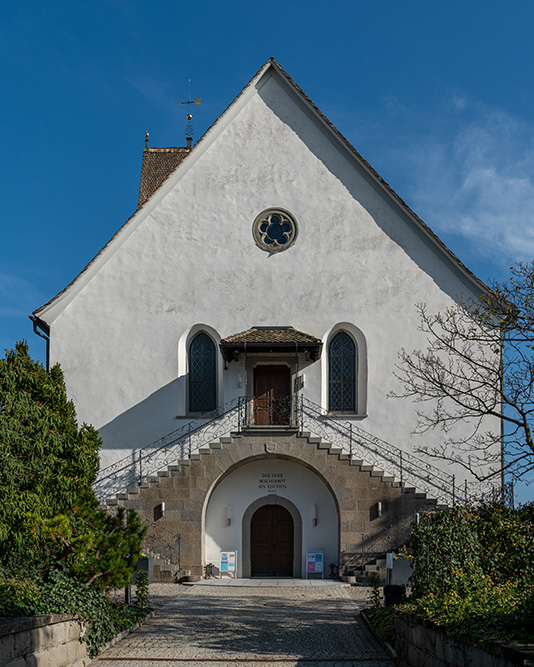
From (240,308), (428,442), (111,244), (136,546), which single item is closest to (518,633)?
(136,546)

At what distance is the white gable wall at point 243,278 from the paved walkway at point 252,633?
6.51 meters

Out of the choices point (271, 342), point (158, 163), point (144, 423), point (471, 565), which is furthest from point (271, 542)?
point (158, 163)

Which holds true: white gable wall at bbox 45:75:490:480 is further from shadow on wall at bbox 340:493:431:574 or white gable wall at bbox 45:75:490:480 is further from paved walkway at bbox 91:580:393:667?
paved walkway at bbox 91:580:393:667

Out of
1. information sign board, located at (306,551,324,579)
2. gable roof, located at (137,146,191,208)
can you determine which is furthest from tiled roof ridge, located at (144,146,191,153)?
information sign board, located at (306,551,324,579)

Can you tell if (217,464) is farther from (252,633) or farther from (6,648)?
(6,648)

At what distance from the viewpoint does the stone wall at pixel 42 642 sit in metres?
8.17

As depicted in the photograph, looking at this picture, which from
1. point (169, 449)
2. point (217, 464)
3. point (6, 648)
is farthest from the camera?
point (169, 449)

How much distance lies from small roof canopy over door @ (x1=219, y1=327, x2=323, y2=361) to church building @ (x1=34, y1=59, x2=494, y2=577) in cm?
11

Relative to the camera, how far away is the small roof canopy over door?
69.4 feet

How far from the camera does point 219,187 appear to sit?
23.5 meters

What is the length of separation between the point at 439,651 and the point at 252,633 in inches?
185

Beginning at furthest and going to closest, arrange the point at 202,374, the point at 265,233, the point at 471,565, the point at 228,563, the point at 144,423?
the point at 265,233
the point at 202,374
the point at 144,423
the point at 228,563
the point at 471,565

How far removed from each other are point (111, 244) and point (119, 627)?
1322cm

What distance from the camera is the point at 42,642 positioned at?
9.04 meters
